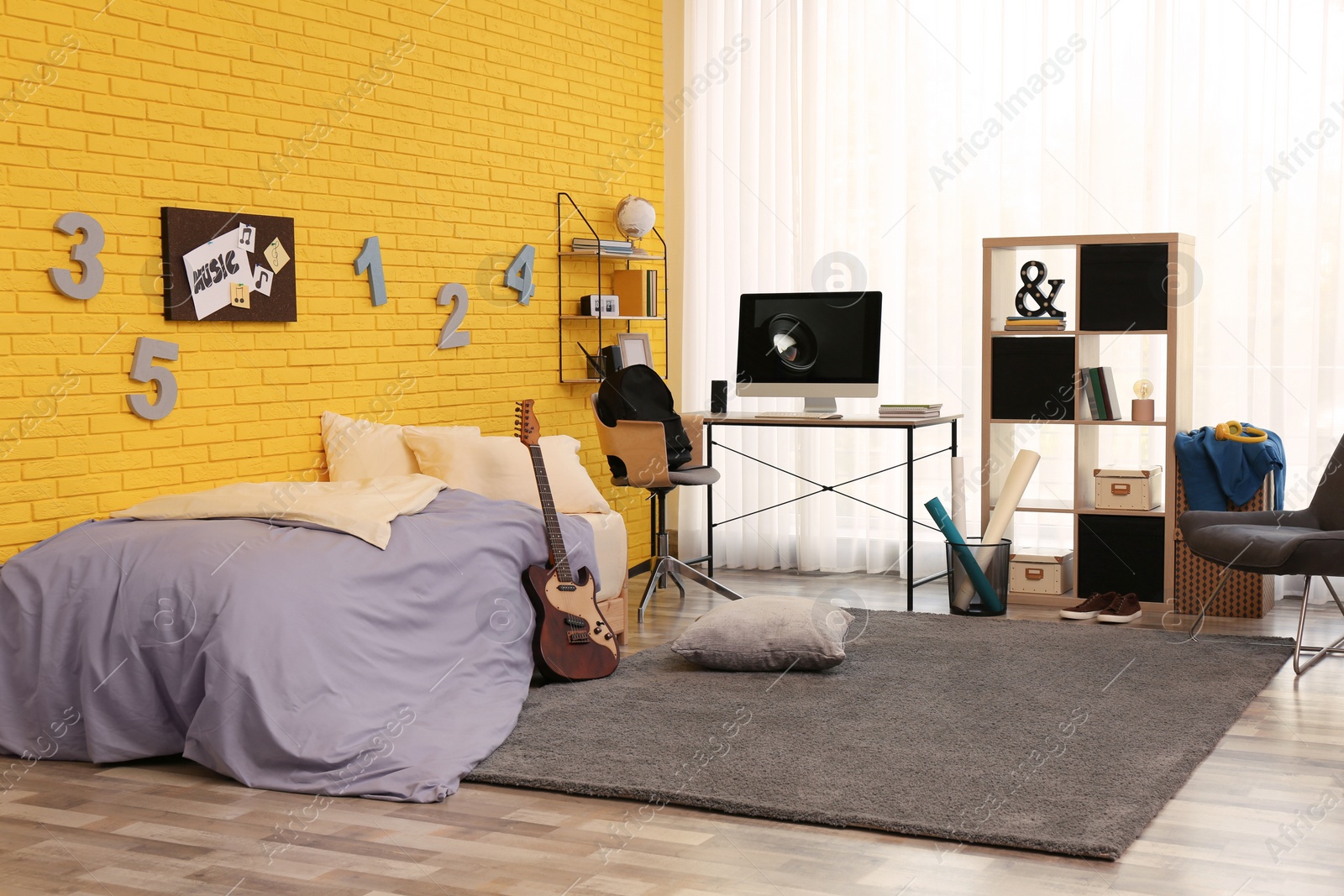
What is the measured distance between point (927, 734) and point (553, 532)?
1449 millimetres

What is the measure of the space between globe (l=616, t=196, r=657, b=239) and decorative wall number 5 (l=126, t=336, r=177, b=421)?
2.57m

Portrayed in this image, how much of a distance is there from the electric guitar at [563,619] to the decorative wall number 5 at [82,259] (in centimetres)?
149

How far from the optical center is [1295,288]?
18.7ft

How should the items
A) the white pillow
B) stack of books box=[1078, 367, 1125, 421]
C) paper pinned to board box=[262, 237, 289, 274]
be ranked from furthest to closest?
stack of books box=[1078, 367, 1125, 421] → the white pillow → paper pinned to board box=[262, 237, 289, 274]

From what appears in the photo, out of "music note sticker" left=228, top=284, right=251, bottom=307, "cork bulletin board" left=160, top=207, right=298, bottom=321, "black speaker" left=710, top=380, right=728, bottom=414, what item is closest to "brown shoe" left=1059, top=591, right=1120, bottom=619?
"black speaker" left=710, top=380, right=728, bottom=414

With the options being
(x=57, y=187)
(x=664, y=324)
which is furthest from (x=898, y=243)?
(x=57, y=187)

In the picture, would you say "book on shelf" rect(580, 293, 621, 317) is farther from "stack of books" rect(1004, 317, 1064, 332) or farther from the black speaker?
"stack of books" rect(1004, 317, 1064, 332)

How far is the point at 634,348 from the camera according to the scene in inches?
258

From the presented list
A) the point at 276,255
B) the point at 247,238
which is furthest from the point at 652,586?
the point at 247,238

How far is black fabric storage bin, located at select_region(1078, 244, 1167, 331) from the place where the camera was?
5.57 metres

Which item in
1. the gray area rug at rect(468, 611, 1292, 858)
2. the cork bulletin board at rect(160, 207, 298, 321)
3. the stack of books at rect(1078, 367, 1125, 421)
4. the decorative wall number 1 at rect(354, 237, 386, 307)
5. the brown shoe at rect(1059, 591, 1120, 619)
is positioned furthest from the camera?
the stack of books at rect(1078, 367, 1125, 421)

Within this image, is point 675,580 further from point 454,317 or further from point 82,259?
point 82,259

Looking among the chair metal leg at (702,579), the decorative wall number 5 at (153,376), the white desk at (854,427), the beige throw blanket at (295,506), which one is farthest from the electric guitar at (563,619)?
the white desk at (854,427)

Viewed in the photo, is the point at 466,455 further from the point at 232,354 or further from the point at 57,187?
the point at 57,187
